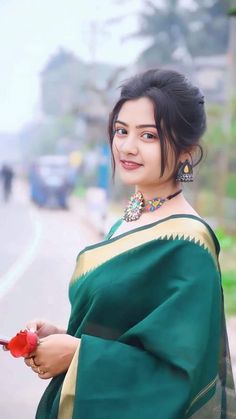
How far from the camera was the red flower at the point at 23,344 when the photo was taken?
97 centimetres

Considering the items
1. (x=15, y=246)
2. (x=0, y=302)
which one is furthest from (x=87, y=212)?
(x=0, y=302)

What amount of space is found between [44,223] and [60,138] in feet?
3.48

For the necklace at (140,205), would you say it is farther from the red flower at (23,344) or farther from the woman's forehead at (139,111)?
the red flower at (23,344)

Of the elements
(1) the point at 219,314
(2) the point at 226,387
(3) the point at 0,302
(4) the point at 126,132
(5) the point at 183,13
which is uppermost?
(5) the point at 183,13

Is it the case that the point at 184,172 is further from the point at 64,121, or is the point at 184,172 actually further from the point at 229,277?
the point at 229,277

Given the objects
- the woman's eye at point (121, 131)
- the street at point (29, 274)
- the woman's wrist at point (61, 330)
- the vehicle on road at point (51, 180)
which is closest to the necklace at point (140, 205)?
the woman's eye at point (121, 131)

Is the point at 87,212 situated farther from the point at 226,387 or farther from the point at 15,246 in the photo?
the point at 226,387

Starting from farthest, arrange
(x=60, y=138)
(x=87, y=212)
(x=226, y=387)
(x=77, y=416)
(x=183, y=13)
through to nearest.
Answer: (x=183, y=13)
(x=60, y=138)
(x=87, y=212)
(x=226, y=387)
(x=77, y=416)

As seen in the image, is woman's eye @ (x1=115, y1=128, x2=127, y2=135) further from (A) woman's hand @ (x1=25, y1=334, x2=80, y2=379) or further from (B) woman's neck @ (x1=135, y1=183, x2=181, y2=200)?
(A) woman's hand @ (x1=25, y1=334, x2=80, y2=379)

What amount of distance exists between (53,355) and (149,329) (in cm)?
17

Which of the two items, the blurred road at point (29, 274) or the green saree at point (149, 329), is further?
the blurred road at point (29, 274)

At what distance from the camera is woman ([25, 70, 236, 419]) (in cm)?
96

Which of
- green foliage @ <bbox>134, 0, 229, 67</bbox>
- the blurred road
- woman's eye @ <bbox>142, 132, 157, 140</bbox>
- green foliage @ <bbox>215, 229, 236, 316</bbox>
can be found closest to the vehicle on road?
the blurred road

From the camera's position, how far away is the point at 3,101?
7.81 ft
